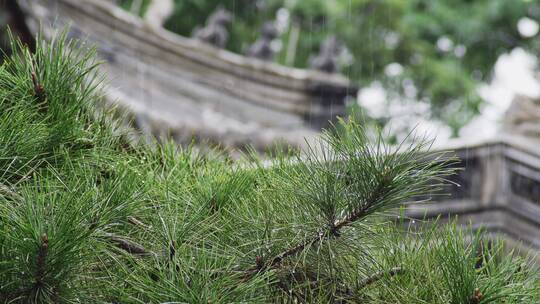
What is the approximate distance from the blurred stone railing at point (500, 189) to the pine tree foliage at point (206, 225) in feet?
8.64

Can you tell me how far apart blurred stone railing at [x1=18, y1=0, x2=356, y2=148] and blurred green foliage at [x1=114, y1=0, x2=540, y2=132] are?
522 cm

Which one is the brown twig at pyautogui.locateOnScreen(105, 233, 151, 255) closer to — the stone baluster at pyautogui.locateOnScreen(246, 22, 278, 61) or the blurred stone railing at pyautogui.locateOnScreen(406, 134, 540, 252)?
the blurred stone railing at pyautogui.locateOnScreen(406, 134, 540, 252)

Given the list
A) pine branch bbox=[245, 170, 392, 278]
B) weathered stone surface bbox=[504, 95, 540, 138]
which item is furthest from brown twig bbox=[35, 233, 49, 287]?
weathered stone surface bbox=[504, 95, 540, 138]

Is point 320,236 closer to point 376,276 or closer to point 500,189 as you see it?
point 376,276

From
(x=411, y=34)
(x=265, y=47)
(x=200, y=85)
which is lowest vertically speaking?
(x=200, y=85)

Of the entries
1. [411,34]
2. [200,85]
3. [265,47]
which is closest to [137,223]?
[200,85]

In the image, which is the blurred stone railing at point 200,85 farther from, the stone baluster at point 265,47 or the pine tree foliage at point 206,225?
the pine tree foliage at point 206,225

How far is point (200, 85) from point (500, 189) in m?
2.04

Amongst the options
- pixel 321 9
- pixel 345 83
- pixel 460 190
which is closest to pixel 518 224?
pixel 460 190

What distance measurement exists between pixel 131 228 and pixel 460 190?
2926 mm

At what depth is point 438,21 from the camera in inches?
434

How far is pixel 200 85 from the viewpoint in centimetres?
537

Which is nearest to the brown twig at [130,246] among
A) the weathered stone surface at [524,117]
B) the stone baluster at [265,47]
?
the weathered stone surface at [524,117]

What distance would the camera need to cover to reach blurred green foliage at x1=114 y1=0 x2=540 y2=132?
35.0ft
